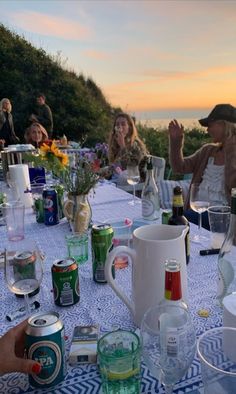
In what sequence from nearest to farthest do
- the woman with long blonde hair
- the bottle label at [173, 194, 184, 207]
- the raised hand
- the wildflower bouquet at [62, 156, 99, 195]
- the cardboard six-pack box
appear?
the cardboard six-pack box < the bottle label at [173, 194, 184, 207] < the wildflower bouquet at [62, 156, 99, 195] < the raised hand < the woman with long blonde hair

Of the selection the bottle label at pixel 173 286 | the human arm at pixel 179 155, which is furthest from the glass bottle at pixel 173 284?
the human arm at pixel 179 155

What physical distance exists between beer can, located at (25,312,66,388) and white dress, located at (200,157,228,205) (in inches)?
75.6

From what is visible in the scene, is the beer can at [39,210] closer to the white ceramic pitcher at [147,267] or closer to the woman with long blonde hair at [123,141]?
the white ceramic pitcher at [147,267]

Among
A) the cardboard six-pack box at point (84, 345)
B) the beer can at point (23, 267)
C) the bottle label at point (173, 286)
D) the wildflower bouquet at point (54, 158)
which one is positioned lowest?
the cardboard six-pack box at point (84, 345)

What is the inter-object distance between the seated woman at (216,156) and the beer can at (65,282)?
1.43 meters

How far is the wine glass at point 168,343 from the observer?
2.00ft

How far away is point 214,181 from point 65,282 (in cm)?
185

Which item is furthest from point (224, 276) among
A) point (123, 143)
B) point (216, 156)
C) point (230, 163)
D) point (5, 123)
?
point (5, 123)

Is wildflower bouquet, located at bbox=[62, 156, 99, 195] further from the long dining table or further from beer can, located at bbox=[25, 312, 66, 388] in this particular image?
beer can, located at bbox=[25, 312, 66, 388]

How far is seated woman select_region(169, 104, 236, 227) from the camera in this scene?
2.44m

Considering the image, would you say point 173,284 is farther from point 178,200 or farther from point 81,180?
point 81,180

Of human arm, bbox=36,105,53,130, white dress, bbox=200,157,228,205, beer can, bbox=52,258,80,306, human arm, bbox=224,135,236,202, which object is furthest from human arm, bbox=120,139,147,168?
human arm, bbox=36,105,53,130

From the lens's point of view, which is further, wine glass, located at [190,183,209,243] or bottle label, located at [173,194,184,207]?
wine glass, located at [190,183,209,243]

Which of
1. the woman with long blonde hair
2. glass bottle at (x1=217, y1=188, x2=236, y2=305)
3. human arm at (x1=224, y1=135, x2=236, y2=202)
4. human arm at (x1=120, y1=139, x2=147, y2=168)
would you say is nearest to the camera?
glass bottle at (x1=217, y1=188, x2=236, y2=305)
